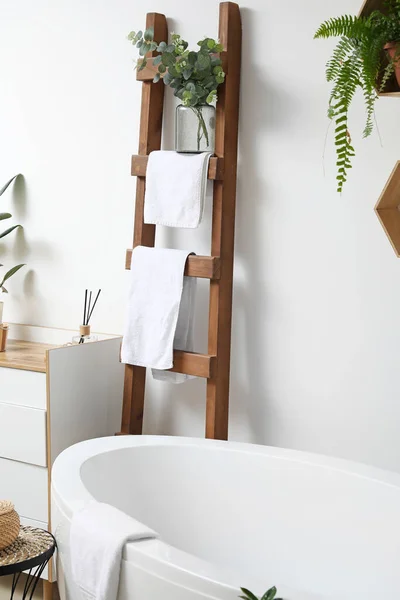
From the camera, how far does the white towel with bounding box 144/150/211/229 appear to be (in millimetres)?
2410

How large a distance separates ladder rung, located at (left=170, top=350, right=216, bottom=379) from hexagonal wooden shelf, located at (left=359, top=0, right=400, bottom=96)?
100 cm

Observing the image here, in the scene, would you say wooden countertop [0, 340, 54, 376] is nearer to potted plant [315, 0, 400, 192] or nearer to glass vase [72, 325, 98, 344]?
glass vase [72, 325, 98, 344]

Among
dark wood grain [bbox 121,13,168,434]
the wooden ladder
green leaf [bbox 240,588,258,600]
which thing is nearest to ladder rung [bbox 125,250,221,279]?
the wooden ladder

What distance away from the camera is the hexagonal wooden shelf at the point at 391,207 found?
6.09 ft

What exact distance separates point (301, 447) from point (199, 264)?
690mm

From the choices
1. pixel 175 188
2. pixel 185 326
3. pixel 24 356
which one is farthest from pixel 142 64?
pixel 24 356

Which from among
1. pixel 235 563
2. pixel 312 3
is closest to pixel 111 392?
pixel 235 563

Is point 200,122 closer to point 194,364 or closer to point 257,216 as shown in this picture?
point 257,216

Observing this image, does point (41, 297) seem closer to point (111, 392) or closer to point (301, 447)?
point (111, 392)

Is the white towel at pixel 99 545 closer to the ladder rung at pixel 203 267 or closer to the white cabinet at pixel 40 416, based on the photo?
the white cabinet at pixel 40 416

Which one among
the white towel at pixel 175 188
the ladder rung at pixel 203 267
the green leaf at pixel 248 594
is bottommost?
the green leaf at pixel 248 594

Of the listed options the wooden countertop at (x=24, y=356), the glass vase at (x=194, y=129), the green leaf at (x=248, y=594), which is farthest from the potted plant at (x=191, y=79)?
the green leaf at (x=248, y=594)

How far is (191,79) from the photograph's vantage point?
94.0 inches

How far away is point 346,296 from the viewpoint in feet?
7.74
